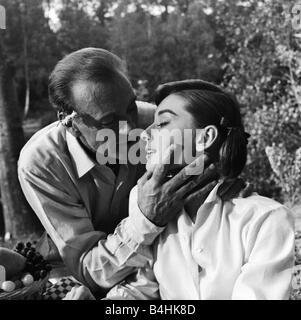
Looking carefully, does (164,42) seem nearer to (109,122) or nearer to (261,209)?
(109,122)

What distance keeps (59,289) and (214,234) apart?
26.8 inches

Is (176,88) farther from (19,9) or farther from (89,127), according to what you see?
(19,9)

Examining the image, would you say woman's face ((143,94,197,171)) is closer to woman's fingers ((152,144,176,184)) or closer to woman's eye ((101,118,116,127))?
woman's fingers ((152,144,176,184))

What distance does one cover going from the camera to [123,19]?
18.4 feet

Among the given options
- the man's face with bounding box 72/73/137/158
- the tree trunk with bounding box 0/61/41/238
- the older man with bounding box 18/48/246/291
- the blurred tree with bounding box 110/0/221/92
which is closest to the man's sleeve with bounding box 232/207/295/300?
the older man with bounding box 18/48/246/291

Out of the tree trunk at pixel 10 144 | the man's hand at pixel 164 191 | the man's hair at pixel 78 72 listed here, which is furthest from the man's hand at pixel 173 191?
the tree trunk at pixel 10 144

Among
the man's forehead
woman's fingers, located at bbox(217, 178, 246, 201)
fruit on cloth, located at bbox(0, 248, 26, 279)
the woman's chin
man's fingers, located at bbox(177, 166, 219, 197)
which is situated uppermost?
the man's forehead

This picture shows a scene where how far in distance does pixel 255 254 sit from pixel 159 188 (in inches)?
13.9

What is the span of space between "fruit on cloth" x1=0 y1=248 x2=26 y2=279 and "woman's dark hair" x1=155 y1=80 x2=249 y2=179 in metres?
0.78

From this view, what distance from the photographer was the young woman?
1.52m

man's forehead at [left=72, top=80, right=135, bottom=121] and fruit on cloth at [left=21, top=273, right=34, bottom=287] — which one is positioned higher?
man's forehead at [left=72, top=80, right=135, bottom=121]

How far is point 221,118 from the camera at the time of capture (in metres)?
1.73

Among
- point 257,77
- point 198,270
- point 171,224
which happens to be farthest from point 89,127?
point 257,77

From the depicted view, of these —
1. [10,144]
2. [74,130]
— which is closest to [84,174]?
[74,130]
